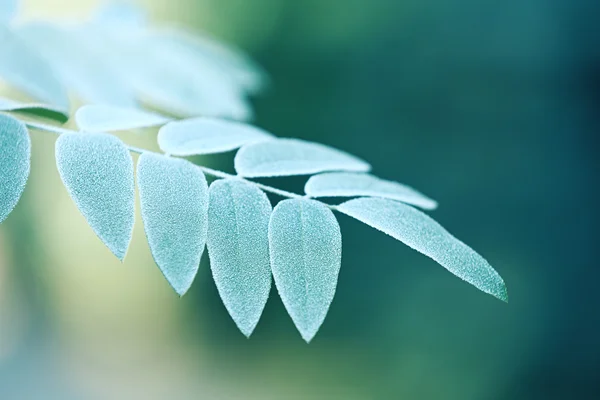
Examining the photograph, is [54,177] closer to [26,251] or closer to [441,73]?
[26,251]

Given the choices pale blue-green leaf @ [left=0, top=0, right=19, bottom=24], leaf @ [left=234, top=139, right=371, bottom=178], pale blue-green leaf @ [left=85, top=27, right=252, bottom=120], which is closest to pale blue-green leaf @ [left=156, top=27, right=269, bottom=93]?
pale blue-green leaf @ [left=85, top=27, right=252, bottom=120]

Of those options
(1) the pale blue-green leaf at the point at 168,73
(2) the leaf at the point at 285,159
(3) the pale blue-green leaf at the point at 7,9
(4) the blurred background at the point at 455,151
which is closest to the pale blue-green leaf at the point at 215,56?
(1) the pale blue-green leaf at the point at 168,73

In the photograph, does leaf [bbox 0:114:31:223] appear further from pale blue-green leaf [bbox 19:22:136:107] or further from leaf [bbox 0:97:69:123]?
pale blue-green leaf [bbox 19:22:136:107]

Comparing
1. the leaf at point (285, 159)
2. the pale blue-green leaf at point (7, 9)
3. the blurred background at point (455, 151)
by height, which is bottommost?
the blurred background at point (455, 151)

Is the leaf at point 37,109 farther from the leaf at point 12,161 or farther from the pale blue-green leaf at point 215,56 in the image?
the pale blue-green leaf at point 215,56

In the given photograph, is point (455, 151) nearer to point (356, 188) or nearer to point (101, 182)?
point (356, 188)

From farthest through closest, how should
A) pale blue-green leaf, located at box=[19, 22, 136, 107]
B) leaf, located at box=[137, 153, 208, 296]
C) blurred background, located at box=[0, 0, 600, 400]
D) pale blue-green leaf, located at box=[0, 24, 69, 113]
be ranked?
blurred background, located at box=[0, 0, 600, 400] < pale blue-green leaf, located at box=[19, 22, 136, 107] < pale blue-green leaf, located at box=[0, 24, 69, 113] < leaf, located at box=[137, 153, 208, 296]
